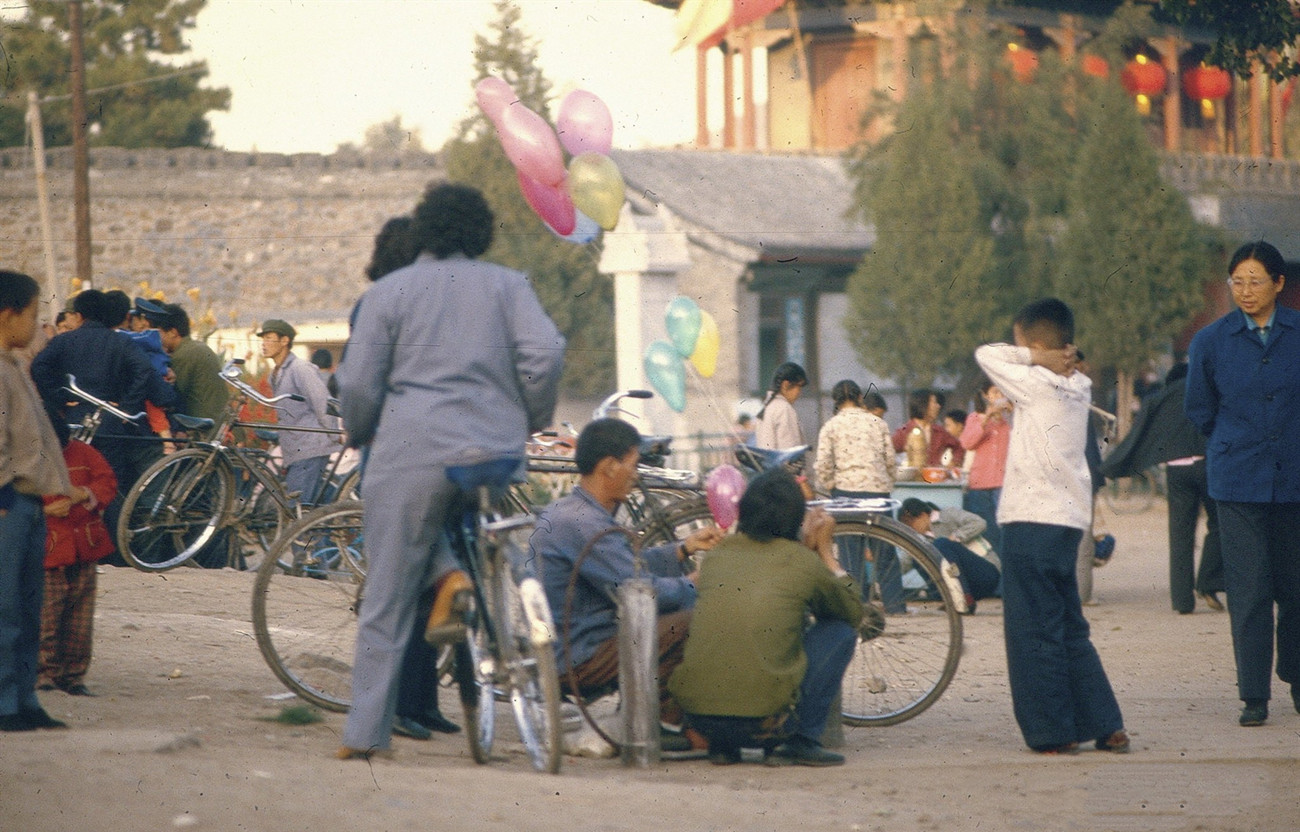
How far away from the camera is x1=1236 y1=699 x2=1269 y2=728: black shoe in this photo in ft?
20.8

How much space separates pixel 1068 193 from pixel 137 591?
19.5 meters

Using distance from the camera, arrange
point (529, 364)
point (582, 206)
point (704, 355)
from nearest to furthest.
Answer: point (529, 364) < point (582, 206) < point (704, 355)

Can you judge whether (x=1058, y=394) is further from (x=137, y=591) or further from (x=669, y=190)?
(x=669, y=190)

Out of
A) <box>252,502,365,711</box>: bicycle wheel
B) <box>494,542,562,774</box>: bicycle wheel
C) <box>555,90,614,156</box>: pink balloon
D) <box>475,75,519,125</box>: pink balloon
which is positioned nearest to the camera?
<box>494,542,562,774</box>: bicycle wheel

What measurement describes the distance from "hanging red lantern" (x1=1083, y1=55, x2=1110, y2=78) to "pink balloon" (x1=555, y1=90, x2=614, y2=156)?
54.8ft

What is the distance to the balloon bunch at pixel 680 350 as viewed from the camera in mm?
14328

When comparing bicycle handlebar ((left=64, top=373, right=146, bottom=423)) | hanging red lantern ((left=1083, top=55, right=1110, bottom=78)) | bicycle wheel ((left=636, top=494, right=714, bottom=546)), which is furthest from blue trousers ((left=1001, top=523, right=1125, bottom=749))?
hanging red lantern ((left=1083, top=55, right=1110, bottom=78))

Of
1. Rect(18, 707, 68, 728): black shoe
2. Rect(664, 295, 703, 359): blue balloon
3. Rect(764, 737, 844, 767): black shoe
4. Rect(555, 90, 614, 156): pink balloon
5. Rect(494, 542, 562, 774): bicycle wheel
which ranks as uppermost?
Rect(555, 90, 614, 156): pink balloon

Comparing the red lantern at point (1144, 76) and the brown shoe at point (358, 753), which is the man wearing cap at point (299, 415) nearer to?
the brown shoe at point (358, 753)

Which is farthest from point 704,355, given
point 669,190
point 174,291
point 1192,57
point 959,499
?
point 1192,57

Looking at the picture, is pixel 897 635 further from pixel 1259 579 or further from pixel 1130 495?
pixel 1130 495

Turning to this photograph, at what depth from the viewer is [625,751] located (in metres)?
5.52

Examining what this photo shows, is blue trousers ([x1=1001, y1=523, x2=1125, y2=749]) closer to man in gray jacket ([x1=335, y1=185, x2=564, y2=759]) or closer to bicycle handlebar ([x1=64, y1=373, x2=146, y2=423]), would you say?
man in gray jacket ([x1=335, y1=185, x2=564, y2=759])

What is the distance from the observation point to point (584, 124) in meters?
11.3
